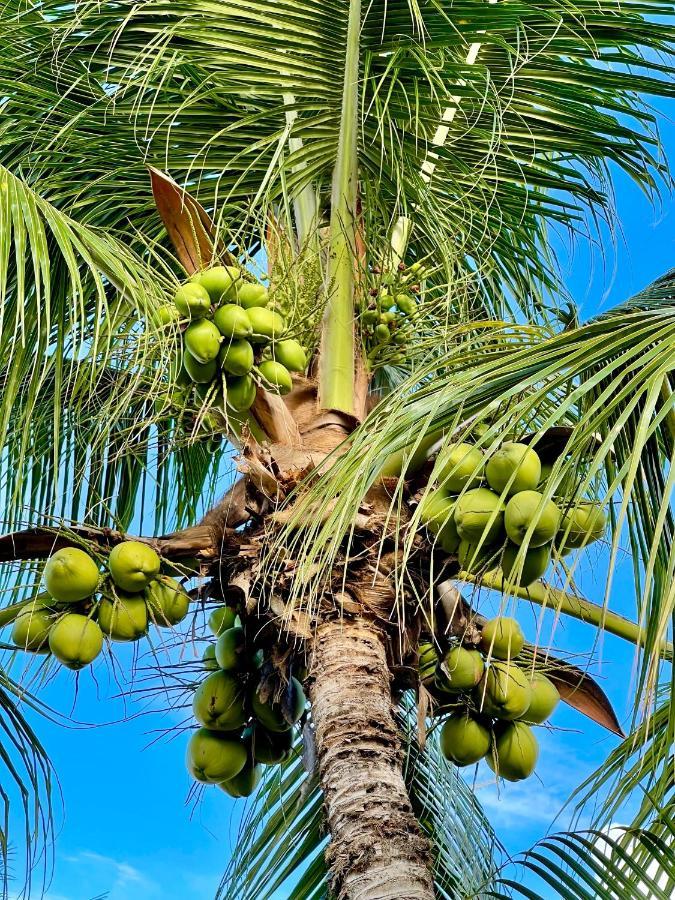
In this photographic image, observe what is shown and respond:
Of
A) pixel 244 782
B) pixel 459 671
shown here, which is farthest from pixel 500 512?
pixel 244 782

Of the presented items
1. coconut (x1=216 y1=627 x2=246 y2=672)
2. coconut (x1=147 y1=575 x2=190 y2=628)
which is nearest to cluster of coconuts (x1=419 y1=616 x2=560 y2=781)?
coconut (x1=216 y1=627 x2=246 y2=672)

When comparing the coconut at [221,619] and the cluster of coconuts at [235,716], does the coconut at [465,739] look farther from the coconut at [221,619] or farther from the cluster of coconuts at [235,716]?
the coconut at [221,619]

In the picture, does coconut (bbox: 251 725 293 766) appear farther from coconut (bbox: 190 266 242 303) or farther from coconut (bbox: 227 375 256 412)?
coconut (bbox: 190 266 242 303)

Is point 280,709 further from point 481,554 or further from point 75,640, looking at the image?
point 481,554

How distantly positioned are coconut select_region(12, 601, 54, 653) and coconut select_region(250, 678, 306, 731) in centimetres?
55

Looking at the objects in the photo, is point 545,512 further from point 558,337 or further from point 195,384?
point 195,384

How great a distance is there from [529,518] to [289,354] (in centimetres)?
98

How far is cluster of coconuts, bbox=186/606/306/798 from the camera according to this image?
2791mm

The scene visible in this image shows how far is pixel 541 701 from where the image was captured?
282 cm

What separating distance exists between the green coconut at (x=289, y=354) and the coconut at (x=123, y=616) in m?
0.72

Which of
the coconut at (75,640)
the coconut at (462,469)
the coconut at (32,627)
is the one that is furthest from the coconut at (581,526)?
the coconut at (32,627)

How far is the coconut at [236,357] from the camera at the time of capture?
2.68 metres

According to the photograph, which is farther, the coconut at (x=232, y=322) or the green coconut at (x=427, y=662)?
the green coconut at (x=427, y=662)

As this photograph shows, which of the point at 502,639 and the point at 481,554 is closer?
the point at 481,554
